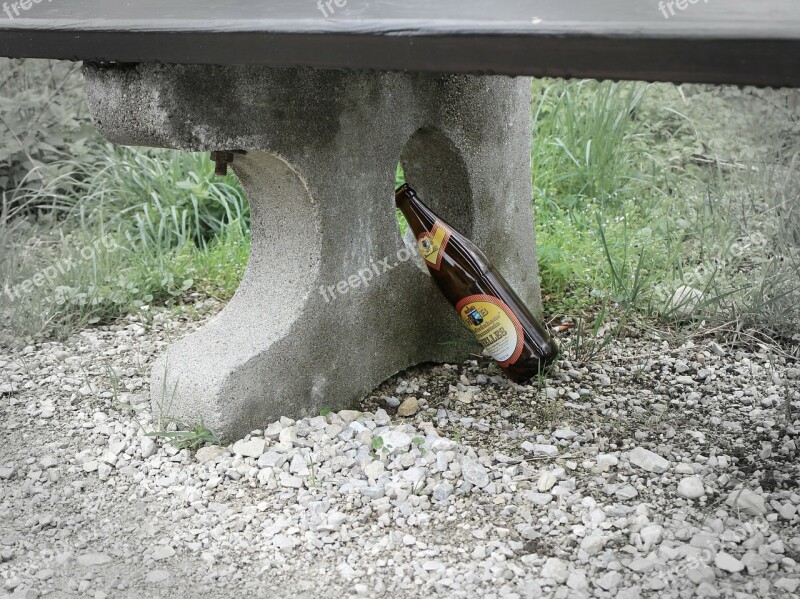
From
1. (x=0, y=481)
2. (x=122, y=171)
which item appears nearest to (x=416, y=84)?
(x=0, y=481)

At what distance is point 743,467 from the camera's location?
2125mm

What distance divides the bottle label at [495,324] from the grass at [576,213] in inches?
12.9

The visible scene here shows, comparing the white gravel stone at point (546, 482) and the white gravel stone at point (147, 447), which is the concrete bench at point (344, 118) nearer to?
the white gravel stone at point (147, 447)

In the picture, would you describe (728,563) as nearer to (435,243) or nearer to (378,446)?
(378,446)

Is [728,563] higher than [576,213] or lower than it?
lower

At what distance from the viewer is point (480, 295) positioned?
254cm

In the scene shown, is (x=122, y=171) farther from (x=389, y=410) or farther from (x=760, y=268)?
(x=760, y=268)

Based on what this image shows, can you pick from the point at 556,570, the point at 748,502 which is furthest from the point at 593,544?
the point at 748,502

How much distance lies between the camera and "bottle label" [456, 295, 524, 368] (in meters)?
2.53

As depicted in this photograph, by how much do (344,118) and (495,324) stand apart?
72cm

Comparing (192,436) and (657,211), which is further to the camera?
(657,211)

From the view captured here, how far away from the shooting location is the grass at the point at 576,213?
3072mm

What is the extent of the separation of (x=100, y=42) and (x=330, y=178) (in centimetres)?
74

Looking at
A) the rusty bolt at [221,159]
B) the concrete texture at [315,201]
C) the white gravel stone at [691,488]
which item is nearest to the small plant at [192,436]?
the concrete texture at [315,201]
